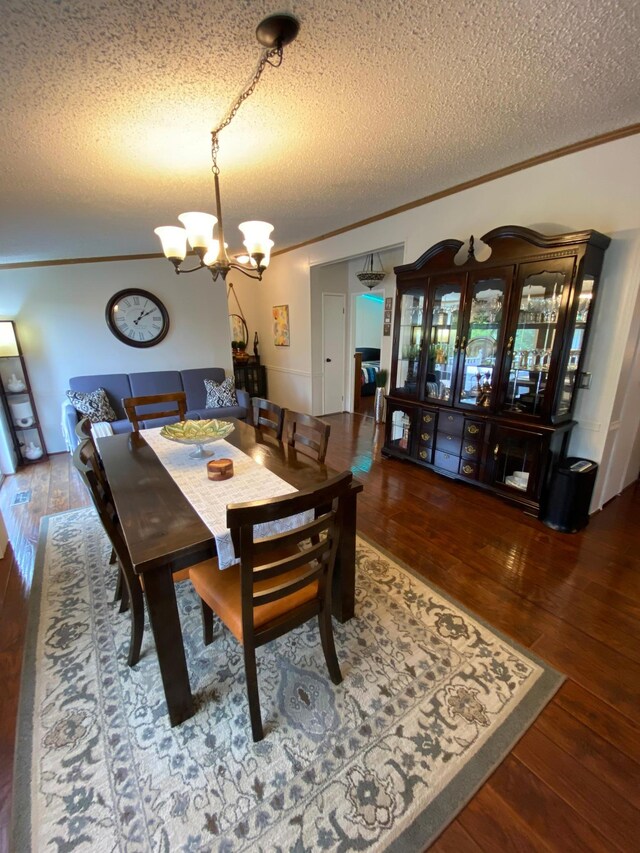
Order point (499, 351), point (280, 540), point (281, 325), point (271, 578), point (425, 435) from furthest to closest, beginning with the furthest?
point (281, 325), point (425, 435), point (499, 351), point (271, 578), point (280, 540)

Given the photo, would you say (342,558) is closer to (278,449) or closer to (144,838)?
(278,449)

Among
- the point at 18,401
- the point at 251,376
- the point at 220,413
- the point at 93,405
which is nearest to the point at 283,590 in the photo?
the point at 220,413

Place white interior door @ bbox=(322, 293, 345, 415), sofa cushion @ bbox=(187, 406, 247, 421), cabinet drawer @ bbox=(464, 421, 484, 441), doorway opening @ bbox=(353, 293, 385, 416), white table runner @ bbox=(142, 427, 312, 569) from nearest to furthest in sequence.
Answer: white table runner @ bbox=(142, 427, 312, 569) < cabinet drawer @ bbox=(464, 421, 484, 441) < sofa cushion @ bbox=(187, 406, 247, 421) < white interior door @ bbox=(322, 293, 345, 415) < doorway opening @ bbox=(353, 293, 385, 416)

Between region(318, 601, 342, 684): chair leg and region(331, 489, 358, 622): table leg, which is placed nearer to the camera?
region(318, 601, 342, 684): chair leg

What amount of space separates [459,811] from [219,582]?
109 cm

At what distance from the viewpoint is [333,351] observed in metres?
5.82

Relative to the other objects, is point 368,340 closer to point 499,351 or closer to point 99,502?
point 499,351

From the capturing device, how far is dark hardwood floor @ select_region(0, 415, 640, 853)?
3.58 feet

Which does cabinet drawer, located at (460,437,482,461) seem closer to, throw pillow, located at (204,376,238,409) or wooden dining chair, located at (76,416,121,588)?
wooden dining chair, located at (76,416,121,588)

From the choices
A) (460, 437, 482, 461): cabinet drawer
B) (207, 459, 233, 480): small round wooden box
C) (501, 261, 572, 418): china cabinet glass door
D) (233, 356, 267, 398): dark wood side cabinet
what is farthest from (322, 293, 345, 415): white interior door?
(207, 459, 233, 480): small round wooden box

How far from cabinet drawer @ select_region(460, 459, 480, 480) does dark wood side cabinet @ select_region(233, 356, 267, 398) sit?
4.31 metres

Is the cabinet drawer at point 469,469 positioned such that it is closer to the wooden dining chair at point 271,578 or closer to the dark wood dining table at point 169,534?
the dark wood dining table at point 169,534

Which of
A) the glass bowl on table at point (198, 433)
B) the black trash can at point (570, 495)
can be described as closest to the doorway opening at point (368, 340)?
the black trash can at point (570, 495)

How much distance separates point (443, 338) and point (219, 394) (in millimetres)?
3052
